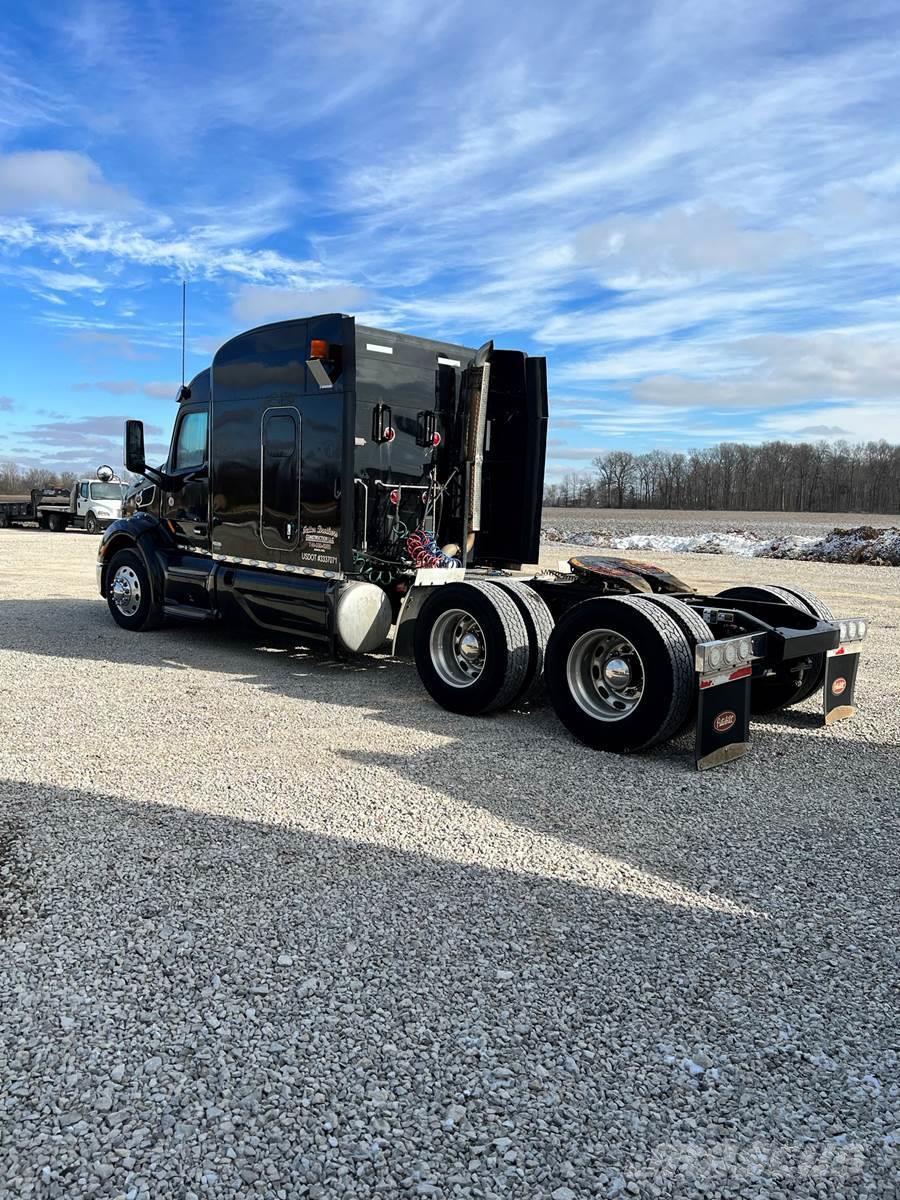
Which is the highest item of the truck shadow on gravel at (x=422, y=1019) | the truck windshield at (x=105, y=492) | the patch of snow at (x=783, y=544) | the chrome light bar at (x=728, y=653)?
the truck windshield at (x=105, y=492)

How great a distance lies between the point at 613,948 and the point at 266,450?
6700 millimetres

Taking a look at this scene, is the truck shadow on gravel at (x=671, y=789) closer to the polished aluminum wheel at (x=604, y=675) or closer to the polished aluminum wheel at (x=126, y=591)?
the polished aluminum wheel at (x=604, y=675)

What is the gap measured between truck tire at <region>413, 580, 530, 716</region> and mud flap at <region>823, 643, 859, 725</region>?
85.4 inches

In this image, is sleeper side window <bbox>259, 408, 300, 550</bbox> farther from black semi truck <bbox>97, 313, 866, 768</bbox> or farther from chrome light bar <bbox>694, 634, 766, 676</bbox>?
chrome light bar <bbox>694, 634, 766, 676</bbox>

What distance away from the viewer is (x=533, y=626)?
273 inches

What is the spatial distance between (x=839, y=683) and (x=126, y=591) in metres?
7.70

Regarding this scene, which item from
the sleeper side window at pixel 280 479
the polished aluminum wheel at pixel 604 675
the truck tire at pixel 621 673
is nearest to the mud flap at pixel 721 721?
the truck tire at pixel 621 673

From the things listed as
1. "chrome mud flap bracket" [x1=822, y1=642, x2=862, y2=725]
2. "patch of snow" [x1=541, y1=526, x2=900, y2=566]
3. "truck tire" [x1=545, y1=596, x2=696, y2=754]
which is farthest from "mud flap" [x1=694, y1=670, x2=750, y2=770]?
"patch of snow" [x1=541, y1=526, x2=900, y2=566]

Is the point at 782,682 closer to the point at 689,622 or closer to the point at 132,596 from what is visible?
the point at 689,622

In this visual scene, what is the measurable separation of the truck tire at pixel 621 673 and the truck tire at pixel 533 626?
438 mm

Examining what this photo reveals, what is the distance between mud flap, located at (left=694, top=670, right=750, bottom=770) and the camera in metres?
5.57

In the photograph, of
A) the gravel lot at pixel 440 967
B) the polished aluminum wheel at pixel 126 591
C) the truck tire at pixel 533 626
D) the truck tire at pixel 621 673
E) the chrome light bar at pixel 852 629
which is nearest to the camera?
the gravel lot at pixel 440 967

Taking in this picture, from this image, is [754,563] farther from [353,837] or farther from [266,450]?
[353,837]

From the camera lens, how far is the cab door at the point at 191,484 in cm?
997
